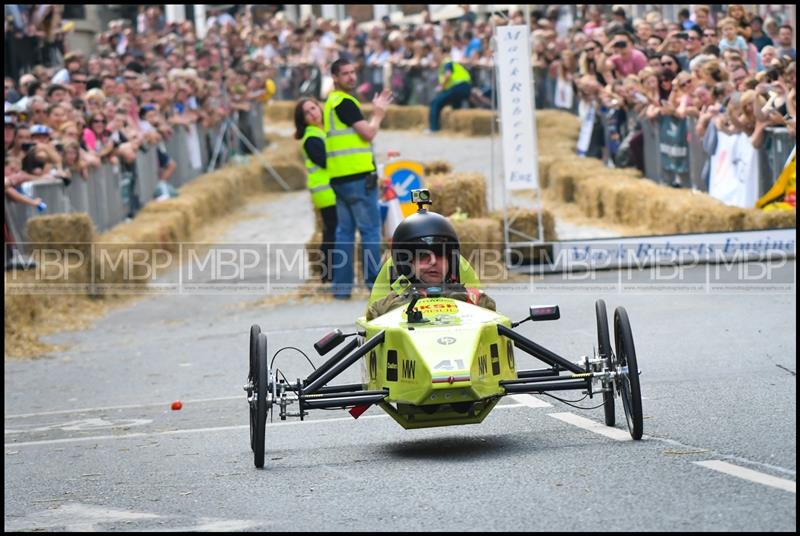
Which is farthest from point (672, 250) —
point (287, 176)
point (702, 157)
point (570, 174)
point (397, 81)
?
point (397, 81)

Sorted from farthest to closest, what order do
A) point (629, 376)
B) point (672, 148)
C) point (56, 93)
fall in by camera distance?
point (56, 93) < point (672, 148) < point (629, 376)

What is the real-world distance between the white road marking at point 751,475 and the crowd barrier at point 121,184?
13.3 m

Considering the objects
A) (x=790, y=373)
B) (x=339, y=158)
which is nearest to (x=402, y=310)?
(x=790, y=373)

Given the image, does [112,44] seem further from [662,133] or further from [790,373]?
[790,373]

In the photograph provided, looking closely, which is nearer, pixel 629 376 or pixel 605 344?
pixel 629 376

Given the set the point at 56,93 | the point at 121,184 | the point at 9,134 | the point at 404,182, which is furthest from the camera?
the point at 121,184

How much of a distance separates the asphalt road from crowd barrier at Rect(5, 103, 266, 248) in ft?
9.98

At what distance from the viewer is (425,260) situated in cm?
956

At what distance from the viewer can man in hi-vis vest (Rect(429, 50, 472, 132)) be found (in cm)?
3606

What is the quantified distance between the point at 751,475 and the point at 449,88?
97.7ft

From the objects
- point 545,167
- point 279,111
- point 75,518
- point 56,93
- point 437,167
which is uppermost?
point 56,93

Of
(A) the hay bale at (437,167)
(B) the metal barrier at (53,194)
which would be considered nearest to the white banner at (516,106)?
(A) the hay bale at (437,167)

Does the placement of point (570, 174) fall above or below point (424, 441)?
above

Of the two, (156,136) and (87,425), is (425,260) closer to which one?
(87,425)
